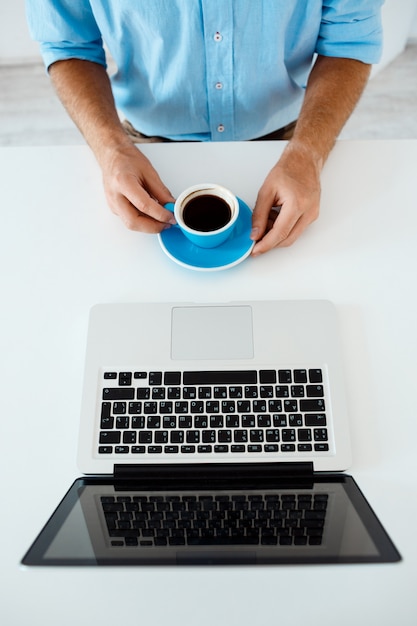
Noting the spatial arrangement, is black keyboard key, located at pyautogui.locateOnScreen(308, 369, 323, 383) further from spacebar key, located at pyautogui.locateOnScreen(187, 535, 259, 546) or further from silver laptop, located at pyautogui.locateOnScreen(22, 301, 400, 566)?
spacebar key, located at pyautogui.locateOnScreen(187, 535, 259, 546)

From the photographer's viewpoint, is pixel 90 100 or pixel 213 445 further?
pixel 90 100

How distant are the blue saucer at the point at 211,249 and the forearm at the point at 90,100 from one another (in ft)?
0.62

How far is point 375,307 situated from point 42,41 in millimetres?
716

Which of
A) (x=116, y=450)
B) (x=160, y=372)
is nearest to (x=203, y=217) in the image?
(x=160, y=372)

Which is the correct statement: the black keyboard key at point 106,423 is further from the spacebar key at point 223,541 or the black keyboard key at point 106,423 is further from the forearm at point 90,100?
the forearm at point 90,100

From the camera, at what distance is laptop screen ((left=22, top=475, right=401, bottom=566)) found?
1.68 ft

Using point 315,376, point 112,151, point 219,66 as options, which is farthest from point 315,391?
point 219,66

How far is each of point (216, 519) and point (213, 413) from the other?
12 centimetres

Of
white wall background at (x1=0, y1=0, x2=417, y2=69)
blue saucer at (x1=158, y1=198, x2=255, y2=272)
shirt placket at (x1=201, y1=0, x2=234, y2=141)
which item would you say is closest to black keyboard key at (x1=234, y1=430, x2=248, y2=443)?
blue saucer at (x1=158, y1=198, x2=255, y2=272)

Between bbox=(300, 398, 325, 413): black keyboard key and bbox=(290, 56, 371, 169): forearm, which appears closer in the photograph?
bbox=(300, 398, 325, 413): black keyboard key

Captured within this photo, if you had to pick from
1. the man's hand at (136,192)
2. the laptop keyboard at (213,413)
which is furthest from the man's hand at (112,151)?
the laptop keyboard at (213,413)

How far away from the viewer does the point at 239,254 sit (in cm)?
70

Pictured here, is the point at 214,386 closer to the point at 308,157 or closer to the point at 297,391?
the point at 297,391

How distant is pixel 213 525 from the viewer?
1.78 ft
